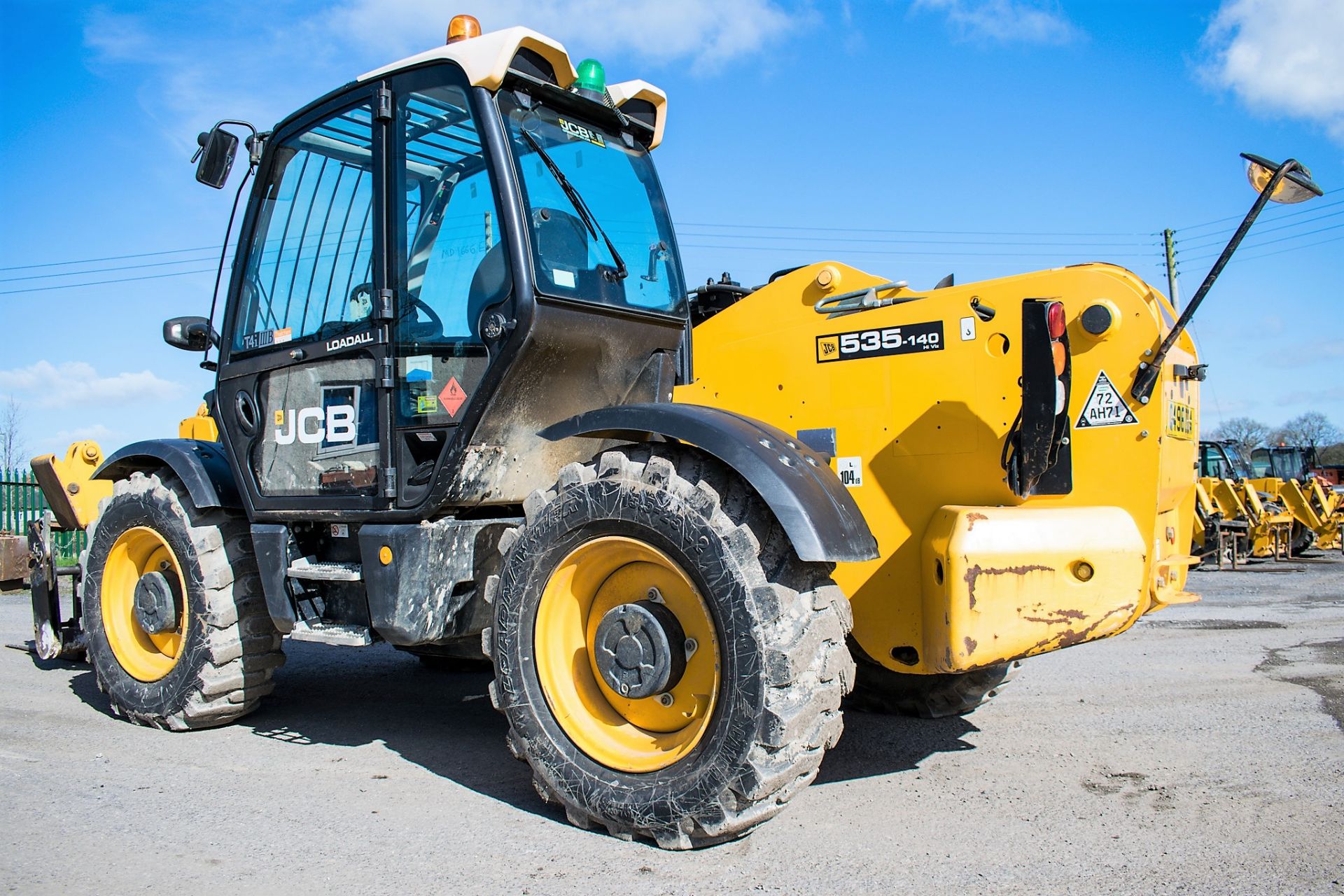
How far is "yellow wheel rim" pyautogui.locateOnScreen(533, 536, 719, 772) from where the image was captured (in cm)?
338

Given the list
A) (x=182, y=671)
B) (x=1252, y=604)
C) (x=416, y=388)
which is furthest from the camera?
(x=1252, y=604)

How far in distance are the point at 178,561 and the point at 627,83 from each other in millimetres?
3242

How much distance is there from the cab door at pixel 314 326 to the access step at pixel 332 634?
0.51 meters

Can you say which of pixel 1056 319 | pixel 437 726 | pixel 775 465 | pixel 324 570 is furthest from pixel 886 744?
pixel 324 570

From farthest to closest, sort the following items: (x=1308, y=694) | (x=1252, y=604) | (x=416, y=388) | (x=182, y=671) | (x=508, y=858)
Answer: (x=1252, y=604)
(x=1308, y=694)
(x=182, y=671)
(x=416, y=388)
(x=508, y=858)

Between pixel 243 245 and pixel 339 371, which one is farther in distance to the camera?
→ pixel 243 245

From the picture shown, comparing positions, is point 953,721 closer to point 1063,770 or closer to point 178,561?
point 1063,770

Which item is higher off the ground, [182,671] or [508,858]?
[182,671]

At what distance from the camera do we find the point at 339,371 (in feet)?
14.3

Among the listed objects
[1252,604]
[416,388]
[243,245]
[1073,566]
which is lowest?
[1252,604]

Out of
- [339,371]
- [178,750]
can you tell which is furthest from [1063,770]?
[178,750]

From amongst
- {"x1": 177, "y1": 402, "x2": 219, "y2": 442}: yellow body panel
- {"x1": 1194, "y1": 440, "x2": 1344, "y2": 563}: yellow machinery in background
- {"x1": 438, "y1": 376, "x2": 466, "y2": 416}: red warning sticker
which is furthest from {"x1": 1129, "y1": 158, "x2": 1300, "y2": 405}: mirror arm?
{"x1": 1194, "y1": 440, "x2": 1344, "y2": 563}: yellow machinery in background

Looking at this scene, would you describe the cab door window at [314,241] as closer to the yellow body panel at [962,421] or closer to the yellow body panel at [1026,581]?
the yellow body panel at [962,421]

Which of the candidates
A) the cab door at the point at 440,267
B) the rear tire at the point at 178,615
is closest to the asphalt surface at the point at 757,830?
the rear tire at the point at 178,615
